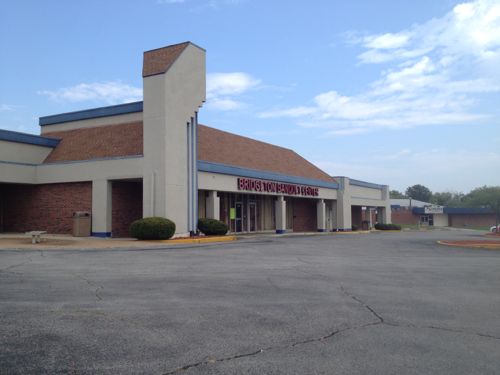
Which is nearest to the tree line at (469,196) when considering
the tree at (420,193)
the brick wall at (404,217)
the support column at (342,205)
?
the tree at (420,193)

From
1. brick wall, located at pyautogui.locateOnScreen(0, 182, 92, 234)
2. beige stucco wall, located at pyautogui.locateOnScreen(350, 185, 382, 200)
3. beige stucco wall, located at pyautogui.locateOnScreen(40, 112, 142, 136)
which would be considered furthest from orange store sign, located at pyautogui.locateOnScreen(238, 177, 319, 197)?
brick wall, located at pyautogui.locateOnScreen(0, 182, 92, 234)

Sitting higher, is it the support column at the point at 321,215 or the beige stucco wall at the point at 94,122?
the beige stucco wall at the point at 94,122

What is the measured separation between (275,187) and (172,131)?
11.7 metres

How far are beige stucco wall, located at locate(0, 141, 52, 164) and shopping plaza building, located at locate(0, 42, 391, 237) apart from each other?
0.18 ft

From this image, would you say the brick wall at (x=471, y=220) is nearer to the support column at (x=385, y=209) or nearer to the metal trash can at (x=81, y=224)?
the support column at (x=385, y=209)

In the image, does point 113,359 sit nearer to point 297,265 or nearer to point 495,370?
point 495,370

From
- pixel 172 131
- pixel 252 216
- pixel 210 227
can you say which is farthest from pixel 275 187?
pixel 172 131

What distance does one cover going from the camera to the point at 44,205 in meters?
26.3

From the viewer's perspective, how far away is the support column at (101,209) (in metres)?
24.0

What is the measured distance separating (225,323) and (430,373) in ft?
8.98

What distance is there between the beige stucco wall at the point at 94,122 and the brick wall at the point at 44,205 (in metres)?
4.44

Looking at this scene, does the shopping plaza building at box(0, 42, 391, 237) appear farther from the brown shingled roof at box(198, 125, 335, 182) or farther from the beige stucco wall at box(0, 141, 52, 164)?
the brown shingled roof at box(198, 125, 335, 182)

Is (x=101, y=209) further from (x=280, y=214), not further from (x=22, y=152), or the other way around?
(x=280, y=214)

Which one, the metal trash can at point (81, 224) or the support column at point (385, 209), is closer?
the metal trash can at point (81, 224)
